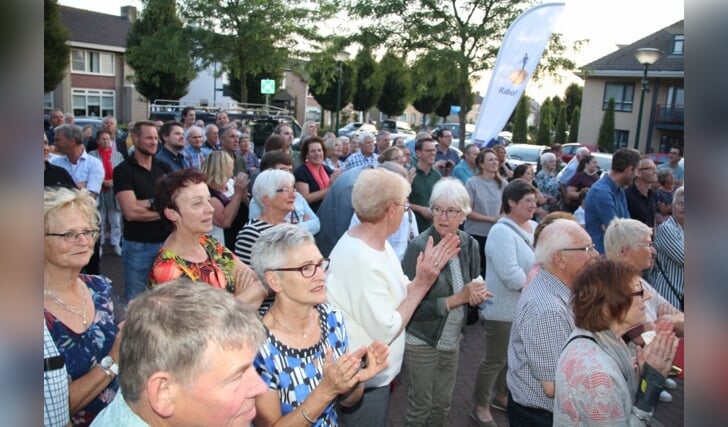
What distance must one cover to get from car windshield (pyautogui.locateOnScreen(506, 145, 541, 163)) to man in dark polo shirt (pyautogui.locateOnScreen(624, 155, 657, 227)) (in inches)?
567

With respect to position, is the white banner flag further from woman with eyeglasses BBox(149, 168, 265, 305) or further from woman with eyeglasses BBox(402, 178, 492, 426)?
woman with eyeglasses BBox(149, 168, 265, 305)

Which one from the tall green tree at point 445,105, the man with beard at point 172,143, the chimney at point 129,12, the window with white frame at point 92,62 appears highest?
the chimney at point 129,12

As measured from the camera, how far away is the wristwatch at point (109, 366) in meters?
2.35

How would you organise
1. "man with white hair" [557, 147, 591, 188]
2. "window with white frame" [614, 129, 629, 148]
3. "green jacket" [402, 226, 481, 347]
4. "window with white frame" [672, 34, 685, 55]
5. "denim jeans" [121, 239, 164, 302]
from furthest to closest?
"window with white frame" [614, 129, 629, 148], "man with white hair" [557, 147, 591, 188], "denim jeans" [121, 239, 164, 302], "green jacket" [402, 226, 481, 347], "window with white frame" [672, 34, 685, 55]

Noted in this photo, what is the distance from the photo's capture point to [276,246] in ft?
8.50

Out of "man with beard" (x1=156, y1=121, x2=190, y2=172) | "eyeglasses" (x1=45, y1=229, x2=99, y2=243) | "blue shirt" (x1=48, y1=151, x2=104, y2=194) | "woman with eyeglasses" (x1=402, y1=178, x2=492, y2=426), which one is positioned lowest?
"woman with eyeglasses" (x1=402, y1=178, x2=492, y2=426)

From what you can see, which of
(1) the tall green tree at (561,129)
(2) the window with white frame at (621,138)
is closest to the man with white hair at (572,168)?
(1) the tall green tree at (561,129)

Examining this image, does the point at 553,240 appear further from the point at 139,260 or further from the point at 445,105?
the point at 445,105

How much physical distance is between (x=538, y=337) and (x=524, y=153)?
18818mm

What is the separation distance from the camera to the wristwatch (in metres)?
2.35

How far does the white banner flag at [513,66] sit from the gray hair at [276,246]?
629 cm

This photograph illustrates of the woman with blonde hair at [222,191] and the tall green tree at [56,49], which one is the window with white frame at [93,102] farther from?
the woman with blonde hair at [222,191]

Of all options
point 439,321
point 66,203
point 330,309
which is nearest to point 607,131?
point 439,321

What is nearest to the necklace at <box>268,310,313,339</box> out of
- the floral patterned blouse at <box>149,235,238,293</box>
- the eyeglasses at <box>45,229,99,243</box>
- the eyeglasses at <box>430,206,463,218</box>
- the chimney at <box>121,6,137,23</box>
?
the floral patterned blouse at <box>149,235,238,293</box>
